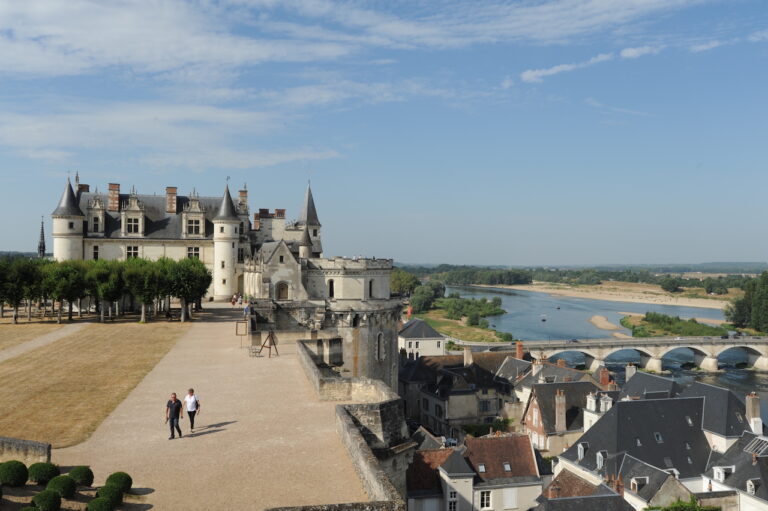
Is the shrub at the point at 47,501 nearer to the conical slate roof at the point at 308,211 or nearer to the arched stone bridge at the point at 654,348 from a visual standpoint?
the conical slate roof at the point at 308,211

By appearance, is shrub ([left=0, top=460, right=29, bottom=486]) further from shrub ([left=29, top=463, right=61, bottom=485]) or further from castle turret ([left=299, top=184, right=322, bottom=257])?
castle turret ([left=299, top=184, right=322, bottom=257])

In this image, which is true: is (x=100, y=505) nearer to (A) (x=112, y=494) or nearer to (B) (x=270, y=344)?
(A) (x=112, y=494)

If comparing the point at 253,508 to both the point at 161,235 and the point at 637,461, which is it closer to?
the point at 637,461

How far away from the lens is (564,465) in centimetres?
2864

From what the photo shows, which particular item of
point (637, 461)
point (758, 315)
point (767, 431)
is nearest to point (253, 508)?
point (637, 461)

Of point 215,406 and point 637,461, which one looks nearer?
point 215,406

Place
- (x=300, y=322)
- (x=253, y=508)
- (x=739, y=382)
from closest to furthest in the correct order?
(x=253, y=508) < (x=300, y=322) < (x=739, y=382)

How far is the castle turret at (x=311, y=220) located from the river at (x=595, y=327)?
29919mm

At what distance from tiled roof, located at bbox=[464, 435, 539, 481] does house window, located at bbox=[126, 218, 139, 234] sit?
29718mm

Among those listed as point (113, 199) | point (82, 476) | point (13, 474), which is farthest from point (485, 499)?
point (113, 199)

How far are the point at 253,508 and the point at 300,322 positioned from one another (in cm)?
2321

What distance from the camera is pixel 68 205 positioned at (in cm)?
4197

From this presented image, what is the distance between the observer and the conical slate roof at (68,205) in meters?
41.8

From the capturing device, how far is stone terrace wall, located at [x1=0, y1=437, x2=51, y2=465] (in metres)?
10.5
